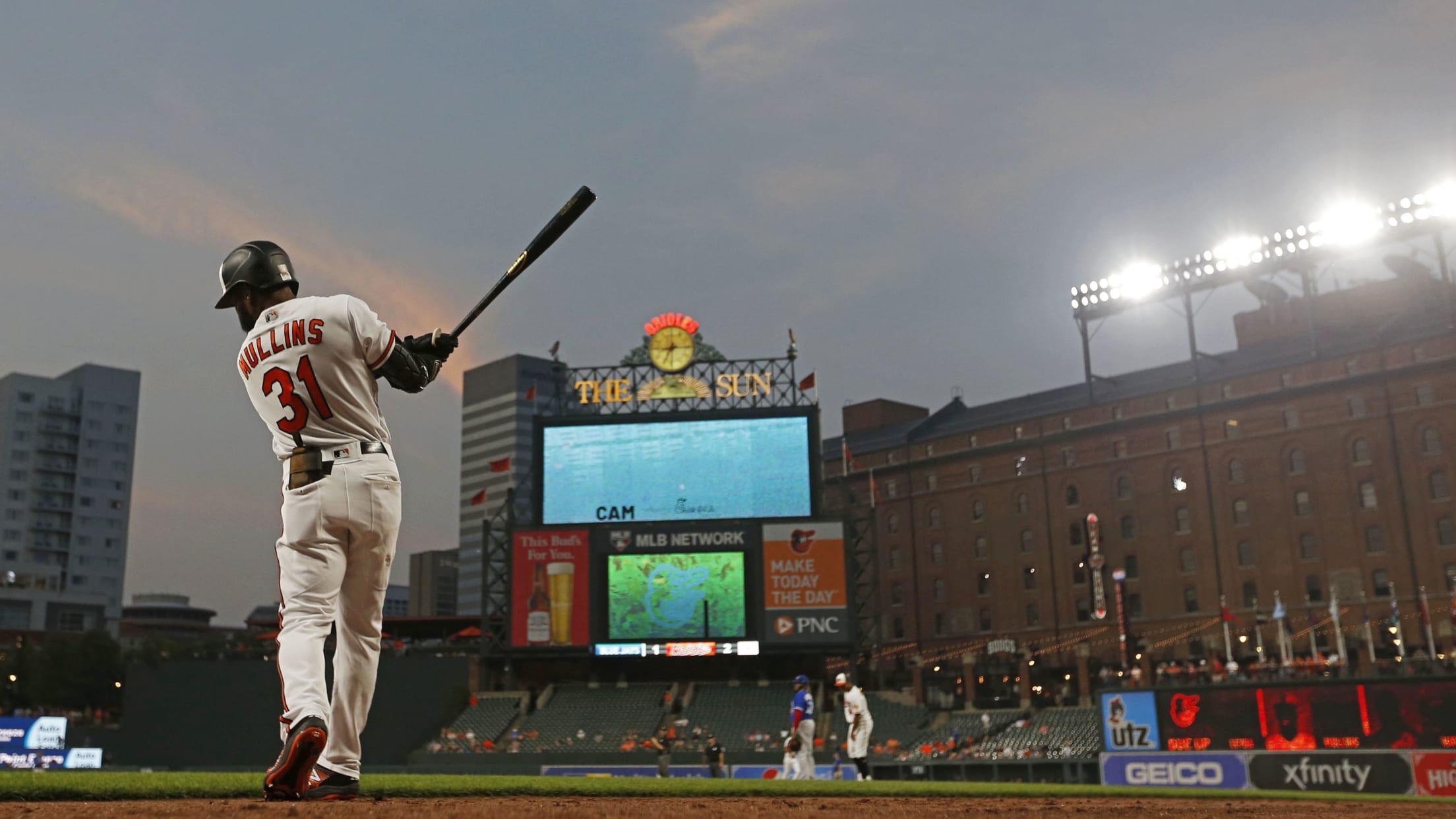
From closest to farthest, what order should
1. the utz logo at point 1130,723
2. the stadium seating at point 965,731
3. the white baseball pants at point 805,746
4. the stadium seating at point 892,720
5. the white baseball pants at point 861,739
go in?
the white baseball pants at point 861,739
the white baseball pants at point 805,746
the utz logo at point 1130,723
the stadium seating at point 965,731
the stadium seating at point 892,720

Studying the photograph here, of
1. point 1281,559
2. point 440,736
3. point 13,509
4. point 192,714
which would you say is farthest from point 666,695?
point 13,509

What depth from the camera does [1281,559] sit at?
67.0 m

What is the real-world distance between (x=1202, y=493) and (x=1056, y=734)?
33.1 m

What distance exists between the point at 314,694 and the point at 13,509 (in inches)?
5056

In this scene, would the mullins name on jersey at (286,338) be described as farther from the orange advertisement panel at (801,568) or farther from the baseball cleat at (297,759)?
the orange advertisement panel at (801,568)

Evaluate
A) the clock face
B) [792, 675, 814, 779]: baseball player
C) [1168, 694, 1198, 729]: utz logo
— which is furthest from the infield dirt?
the clock face

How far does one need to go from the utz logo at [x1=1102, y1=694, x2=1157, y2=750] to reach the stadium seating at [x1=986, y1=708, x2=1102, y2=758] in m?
6.54

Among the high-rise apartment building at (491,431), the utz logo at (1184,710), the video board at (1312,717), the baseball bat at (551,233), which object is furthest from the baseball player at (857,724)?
the high-rise apartment building at (491,431)

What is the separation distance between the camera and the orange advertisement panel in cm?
4525

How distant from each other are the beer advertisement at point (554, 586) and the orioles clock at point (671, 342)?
8.67 m

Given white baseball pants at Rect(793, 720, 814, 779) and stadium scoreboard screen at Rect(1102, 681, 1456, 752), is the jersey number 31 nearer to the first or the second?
white baseball pants at Rect(793, 720, 814, 779)

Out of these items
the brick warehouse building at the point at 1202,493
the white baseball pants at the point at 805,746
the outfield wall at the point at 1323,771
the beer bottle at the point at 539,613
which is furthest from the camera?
the brick warehouse building at the point at 1202,493

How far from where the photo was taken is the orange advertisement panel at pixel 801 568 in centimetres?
4525

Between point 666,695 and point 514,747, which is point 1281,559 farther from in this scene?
point 514,747
